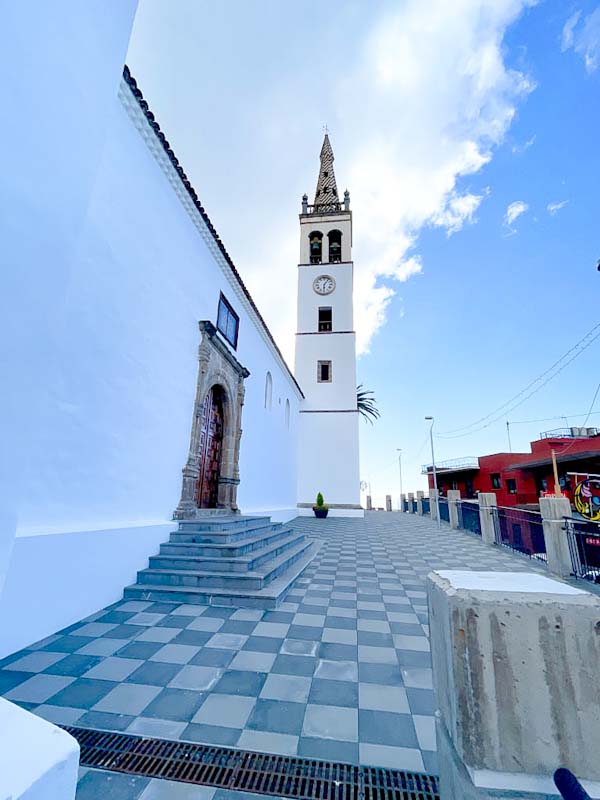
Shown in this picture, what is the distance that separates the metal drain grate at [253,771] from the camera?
1.53 meters

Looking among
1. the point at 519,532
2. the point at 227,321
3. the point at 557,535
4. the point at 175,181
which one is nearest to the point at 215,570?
the point at 227,321

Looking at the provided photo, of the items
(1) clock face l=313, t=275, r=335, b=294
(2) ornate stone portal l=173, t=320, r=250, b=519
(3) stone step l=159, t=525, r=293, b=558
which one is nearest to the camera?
(3) stone step l=159, t=525, r=293, b=558

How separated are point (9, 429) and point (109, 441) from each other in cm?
228

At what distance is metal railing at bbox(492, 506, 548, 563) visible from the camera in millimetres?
7930

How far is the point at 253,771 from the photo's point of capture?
1625 mm

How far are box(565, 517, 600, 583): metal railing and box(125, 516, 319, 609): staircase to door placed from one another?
15.4ft

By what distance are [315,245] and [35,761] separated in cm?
2056

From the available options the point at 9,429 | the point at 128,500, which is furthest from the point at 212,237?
the point at 9,429

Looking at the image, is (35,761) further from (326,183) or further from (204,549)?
(326,183)

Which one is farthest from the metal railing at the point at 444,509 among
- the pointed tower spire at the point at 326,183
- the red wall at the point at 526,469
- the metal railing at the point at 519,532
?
the pointed tower spire at the point at 326,183

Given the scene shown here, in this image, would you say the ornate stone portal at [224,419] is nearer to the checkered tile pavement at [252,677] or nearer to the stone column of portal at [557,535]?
the checkered tile pavement at [252,677]

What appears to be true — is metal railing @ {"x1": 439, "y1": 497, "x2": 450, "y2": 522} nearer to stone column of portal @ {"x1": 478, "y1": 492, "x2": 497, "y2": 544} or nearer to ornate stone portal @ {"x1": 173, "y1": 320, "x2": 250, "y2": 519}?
stone column of portal @ {"x1": 478, "y1": 492, "x2": 497, "y2": 544}

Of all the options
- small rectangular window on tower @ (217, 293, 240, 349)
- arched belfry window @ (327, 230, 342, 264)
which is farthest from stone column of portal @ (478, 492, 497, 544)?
arched belfry window @ (327, 230, 342, 264)

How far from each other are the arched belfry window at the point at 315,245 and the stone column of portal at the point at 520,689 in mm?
19698
